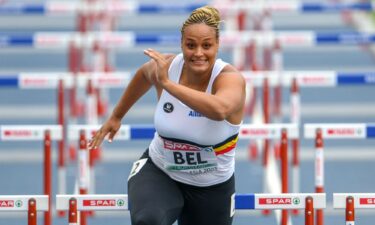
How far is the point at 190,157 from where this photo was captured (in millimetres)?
6285

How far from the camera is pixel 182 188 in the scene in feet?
20.9

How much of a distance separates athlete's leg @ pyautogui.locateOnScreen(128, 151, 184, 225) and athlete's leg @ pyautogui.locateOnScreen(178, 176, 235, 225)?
0.22ft

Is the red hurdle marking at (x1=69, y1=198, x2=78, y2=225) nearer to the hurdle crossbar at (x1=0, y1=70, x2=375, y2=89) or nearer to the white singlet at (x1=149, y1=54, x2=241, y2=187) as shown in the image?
the white singlet at (x1=149, y1=54, x2=241, y2=187)

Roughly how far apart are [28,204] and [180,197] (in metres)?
0.85

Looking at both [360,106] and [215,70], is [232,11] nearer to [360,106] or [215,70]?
[360,106]

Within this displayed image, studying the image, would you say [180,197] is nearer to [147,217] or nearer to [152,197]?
[152,197]

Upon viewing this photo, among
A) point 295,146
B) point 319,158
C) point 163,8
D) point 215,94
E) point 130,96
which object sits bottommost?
point 295,146

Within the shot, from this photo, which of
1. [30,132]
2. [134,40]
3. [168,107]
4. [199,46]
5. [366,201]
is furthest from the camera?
[134,40]

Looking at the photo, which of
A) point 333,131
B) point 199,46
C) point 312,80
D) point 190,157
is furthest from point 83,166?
point 312,80

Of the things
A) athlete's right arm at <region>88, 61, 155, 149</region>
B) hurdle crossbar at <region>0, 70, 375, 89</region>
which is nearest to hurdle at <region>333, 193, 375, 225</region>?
athlete's right arm at <region>88, 61, 155, 149</region>

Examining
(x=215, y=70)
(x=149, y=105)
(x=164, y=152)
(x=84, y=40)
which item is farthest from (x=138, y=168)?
(x=149, y=105)

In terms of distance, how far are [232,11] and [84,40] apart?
2966mm

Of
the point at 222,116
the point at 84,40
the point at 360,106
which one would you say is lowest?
the point at 360,106

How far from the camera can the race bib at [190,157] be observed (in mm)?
6262
